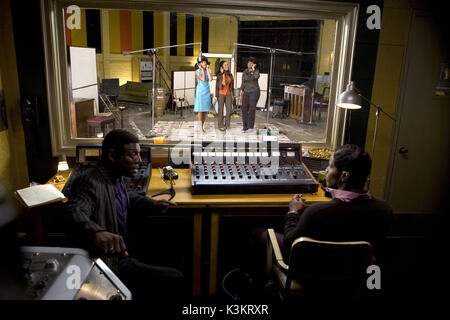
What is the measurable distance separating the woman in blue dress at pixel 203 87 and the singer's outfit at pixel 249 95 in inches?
27.0

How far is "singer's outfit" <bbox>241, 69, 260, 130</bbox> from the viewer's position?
680 centimetres

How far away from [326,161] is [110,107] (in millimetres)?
3698

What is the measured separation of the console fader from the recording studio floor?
10.1 ft

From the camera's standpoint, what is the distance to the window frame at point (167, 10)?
289cm

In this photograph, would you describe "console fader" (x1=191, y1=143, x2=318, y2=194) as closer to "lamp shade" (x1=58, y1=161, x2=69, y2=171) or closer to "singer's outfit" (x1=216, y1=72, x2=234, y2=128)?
"lamp shade" (x1=58, y1=161, x2=69, y2=171)

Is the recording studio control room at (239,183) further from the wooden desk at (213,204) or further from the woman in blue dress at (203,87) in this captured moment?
the woman in blue dress at (203,87)

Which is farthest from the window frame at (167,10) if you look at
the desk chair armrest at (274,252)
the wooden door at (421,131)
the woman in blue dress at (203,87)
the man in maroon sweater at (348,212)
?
the woman in blue dress at (203,87)

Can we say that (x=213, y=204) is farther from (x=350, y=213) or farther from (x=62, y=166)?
(x=62, y=166)

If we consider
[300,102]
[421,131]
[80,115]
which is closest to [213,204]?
[80,115]

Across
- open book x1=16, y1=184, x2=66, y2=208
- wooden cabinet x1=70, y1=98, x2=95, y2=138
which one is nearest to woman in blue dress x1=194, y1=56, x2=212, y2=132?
wooden cabinet x1=70, y1=98, x2=95, y2=138

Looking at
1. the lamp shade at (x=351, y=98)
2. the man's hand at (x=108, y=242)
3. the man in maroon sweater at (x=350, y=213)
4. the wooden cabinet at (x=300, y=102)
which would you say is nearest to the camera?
the man's hand at (x=108, y=242)

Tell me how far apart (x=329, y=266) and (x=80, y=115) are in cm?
297
